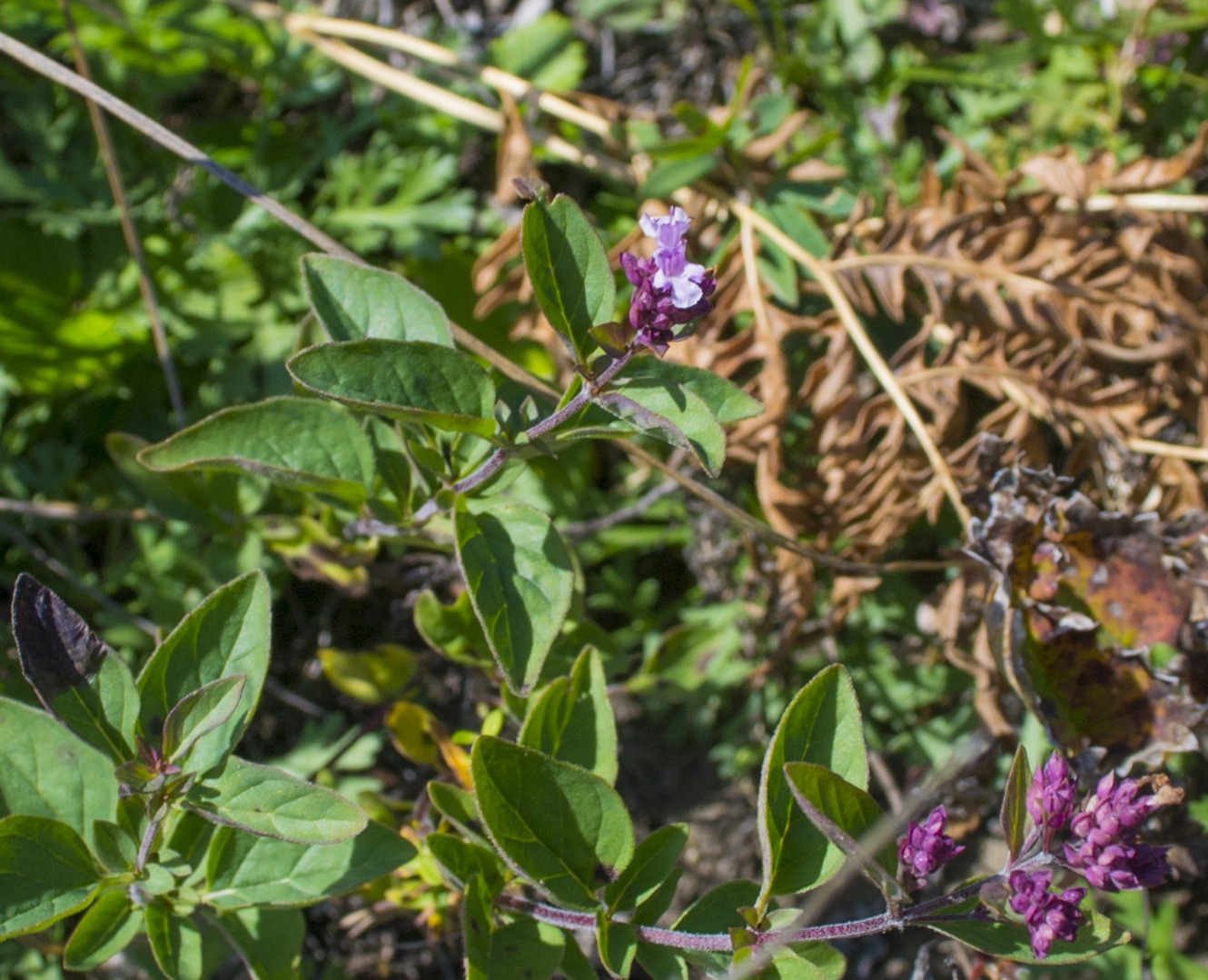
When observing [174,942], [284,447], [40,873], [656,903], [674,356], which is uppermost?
[284,447]

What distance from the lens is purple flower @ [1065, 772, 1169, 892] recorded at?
4.23 feet

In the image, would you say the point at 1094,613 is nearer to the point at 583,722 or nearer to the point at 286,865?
the point at 583,722

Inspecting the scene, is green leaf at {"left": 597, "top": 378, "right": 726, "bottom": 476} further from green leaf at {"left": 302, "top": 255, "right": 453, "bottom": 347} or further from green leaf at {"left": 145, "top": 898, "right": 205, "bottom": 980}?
green leaf at {"left": 145, "top": 898, "right": 205, "bottom": 980}

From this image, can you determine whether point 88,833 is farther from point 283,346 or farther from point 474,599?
point 283,346

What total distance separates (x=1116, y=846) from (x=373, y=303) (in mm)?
1334

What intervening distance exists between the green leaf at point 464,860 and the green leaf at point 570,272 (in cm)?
81

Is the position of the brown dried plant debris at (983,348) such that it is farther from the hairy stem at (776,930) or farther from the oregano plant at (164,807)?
the oregano plant at (164,807)

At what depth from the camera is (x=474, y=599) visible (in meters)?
1.48

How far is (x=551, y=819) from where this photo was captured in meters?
1.50

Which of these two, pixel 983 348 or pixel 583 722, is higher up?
pixel 983 348

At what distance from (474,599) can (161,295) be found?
6.24ft

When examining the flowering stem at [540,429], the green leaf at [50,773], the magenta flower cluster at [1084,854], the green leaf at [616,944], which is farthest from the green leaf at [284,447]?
the magenta flower cluster at [1084,854]

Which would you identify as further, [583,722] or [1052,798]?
[583,722]

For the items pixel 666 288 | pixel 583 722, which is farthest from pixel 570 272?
pixel 583 722
